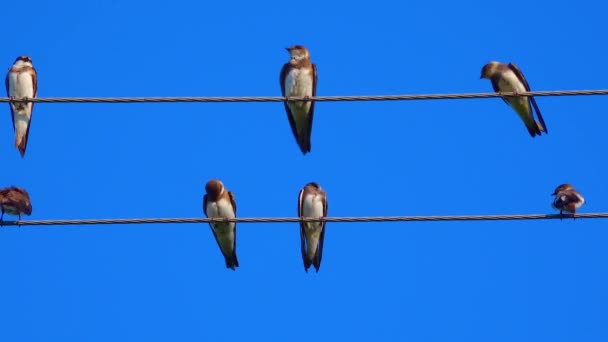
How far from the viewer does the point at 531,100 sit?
12.2 m

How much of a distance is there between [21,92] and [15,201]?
3.35ft

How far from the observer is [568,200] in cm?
1122

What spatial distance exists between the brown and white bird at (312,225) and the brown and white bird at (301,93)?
385mm

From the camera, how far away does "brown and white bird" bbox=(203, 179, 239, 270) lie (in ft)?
40.0

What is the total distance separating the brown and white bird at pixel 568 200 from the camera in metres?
11.2

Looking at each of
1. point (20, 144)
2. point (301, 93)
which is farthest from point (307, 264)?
point (20, 144)

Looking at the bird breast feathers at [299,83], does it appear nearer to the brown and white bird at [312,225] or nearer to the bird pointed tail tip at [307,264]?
the brown and white bird at [312,225]

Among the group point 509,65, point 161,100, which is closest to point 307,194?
point 509,65

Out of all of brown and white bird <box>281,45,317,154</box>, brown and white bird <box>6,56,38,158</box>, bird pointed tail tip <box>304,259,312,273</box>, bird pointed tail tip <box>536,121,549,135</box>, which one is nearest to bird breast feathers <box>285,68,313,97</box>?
brown and white bird <box>281,45,317,154</box>

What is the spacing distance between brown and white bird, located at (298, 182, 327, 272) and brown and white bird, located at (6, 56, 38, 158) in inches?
94.8

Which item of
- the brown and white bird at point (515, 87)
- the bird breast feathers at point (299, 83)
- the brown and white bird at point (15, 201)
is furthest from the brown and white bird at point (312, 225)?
the brown and white bird at point (15, 201)

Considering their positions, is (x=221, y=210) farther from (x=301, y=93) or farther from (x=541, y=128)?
(x=541, y=128)

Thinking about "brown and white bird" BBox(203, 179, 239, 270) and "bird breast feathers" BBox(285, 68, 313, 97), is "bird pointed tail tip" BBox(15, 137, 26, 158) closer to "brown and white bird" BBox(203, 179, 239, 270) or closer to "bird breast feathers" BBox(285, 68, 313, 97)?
"brown and white bird" BBox(203, 179, 239, 270)

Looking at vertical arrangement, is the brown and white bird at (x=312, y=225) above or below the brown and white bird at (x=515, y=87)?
below
